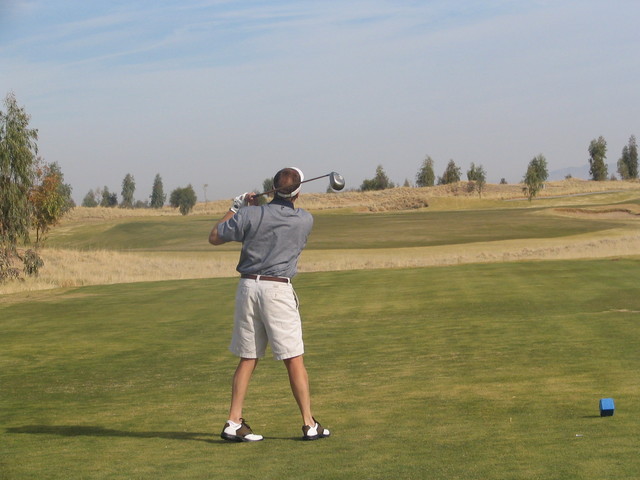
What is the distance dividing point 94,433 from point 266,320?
202 centimetres

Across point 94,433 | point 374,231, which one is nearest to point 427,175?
point 374,231

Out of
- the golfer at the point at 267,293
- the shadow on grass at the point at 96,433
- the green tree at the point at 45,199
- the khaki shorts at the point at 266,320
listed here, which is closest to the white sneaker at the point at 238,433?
the golfer at the point at 267,293

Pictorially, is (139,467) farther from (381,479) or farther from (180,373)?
(180,373)

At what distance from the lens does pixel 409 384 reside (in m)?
10.4

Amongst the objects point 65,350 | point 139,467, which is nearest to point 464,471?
point 139,467

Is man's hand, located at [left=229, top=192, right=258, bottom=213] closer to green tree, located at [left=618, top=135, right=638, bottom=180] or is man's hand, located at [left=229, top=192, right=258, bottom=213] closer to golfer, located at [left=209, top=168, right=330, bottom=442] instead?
golfer, located at [left=209, top=168, right=330, bottom=442]

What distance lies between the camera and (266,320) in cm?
737

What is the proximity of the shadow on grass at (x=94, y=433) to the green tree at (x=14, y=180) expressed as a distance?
30071 millimetres

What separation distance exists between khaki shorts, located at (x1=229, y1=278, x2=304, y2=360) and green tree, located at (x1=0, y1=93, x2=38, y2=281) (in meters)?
31.8

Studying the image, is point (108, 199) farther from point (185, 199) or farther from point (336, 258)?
point (336, 258)

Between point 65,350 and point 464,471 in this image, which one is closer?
point 464,471

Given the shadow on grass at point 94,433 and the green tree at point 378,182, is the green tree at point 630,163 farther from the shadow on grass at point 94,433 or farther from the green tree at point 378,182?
the shadow on grass at point 94,433

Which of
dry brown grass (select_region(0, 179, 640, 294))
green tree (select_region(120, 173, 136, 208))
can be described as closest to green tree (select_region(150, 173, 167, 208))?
green tree (select_region(120, 173, 136, 208))

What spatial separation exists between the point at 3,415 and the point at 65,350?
18.2 ft
